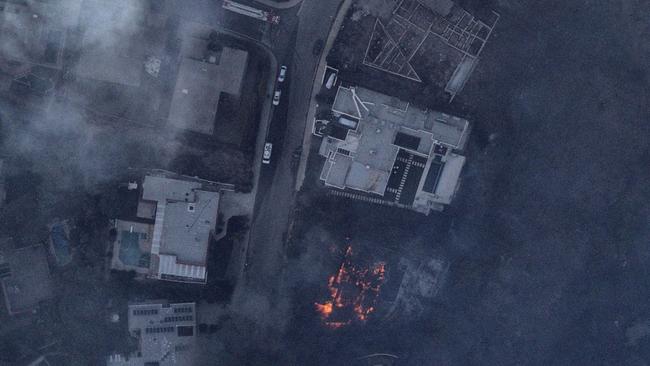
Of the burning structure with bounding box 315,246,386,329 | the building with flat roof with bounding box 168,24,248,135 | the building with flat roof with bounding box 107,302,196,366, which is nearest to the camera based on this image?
the building with flat roof with bounding box 168,24,248,135

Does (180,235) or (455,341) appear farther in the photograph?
(455,341)

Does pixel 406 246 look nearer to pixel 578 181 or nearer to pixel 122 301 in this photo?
pixel 578 181

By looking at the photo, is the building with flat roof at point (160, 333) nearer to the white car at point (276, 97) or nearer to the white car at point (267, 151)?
the white car at point (267, 151)

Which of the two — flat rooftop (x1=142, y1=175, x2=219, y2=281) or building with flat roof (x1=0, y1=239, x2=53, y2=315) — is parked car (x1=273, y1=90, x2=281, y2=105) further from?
building with flat roof (x1=0, y1=239, x2=53, y2=315)

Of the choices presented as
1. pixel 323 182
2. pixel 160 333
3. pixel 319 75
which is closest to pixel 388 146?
pixel 323 182

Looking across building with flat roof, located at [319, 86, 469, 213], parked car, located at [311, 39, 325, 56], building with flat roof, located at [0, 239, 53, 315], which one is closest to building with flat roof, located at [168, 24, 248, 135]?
parked car, located at [311, 39, 325, 56]

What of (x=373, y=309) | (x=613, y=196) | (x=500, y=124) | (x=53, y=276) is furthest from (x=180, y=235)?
(x=613, y=196)
